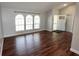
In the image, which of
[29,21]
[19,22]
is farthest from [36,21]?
[19,22]

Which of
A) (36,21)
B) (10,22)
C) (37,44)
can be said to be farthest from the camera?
(37,44)

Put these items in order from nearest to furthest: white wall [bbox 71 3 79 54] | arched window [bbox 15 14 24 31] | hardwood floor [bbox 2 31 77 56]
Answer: arched window [bbox 15 14 24 31]
white wall [bbox 71 3 79 54]
hardwood floor [bbox 2 31 77 56]

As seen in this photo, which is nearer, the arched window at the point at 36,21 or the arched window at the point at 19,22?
the arched window at the point at 19,22

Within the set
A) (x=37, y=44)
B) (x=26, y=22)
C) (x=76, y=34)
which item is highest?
(x=26, y=22)

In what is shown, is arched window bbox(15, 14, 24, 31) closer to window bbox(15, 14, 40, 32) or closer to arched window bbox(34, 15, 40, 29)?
window bbox(15, 14, 40, 32)

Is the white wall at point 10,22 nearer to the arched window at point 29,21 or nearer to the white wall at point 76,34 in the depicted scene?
the arched window at point 29,21

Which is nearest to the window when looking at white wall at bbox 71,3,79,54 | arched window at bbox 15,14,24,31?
arched window at bbox 15,14,24,31

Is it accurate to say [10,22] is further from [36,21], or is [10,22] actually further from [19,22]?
[36,21]

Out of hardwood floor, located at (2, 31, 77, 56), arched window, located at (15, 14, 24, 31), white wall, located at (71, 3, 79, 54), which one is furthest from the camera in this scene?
hardwood floor, located at (2, 31, 77, 56)

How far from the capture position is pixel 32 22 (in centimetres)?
188

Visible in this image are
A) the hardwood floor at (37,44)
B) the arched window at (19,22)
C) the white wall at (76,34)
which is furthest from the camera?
the hardwood floor at (37,44)

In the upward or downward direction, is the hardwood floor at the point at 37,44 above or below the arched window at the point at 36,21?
below

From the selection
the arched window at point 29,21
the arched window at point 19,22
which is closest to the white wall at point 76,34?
the arched window at point 29,21

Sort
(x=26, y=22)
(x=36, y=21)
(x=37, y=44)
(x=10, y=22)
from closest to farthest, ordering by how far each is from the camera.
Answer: (x=26, y=22) → (x=36, y=21) → (x=10, y=22) → (x=37, y=44)
